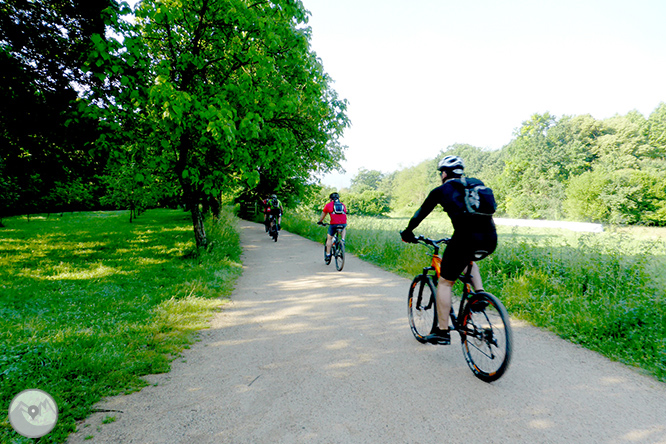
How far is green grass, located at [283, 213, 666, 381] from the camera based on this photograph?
3.77 m

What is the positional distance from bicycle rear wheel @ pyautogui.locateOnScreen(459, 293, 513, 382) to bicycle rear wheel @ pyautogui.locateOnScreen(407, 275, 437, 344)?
0.45 metres

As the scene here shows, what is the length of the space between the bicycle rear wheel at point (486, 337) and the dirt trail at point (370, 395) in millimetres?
162

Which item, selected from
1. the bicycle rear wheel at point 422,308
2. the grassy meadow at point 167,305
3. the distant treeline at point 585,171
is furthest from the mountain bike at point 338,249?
the distant treeline at point 585,171

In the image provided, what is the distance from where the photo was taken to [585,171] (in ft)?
143

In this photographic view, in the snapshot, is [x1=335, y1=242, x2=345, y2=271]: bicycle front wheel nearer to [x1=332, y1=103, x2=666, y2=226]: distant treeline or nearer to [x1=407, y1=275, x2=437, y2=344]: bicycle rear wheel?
[x1=407, y1=275, x2=437, y2=344]: bicycle rear wheel

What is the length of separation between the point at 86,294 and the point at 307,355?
4.72 metres

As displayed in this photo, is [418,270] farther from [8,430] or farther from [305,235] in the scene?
[305,235]

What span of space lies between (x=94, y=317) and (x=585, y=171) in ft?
183

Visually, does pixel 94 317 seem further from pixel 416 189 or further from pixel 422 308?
pixel 416 189

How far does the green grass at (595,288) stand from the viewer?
377 centimetres

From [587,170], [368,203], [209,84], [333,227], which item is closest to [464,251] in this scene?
[333,227]

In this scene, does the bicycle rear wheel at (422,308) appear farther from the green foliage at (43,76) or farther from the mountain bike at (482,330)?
the green foliage at (43,76)

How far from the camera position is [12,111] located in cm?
717

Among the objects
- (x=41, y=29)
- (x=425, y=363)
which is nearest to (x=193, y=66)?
(x=41, y=29)
